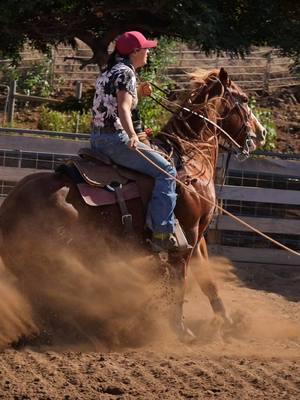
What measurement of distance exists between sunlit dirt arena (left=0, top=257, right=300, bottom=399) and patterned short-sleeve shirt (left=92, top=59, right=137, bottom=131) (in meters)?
1.19

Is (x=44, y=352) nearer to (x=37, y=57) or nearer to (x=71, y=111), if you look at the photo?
(x=71, y=111)

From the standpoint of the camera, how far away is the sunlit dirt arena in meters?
5.73

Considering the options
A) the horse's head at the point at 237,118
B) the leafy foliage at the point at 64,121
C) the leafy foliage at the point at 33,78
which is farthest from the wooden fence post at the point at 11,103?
the horse's head at the point at 237,118

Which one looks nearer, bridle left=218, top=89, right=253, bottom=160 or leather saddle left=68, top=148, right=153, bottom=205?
leather saddle left=68, top=148, right=153, bottom=205

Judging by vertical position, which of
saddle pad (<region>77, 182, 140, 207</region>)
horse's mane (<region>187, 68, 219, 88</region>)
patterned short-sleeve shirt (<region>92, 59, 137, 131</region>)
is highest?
horse's mane (<region>187, 68, 219, 88</region>)

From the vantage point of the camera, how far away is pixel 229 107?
27.6 feet

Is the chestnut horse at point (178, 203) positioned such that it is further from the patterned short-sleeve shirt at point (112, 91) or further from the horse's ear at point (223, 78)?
the patterned short-sleeve shirt at point (112, 91)

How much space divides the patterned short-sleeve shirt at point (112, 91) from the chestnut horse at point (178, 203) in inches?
22.3

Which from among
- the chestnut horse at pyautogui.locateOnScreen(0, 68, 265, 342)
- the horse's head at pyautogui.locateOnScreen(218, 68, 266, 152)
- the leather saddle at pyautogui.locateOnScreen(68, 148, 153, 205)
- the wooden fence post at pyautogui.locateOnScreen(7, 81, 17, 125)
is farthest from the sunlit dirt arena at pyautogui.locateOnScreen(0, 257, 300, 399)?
the wooden fence post at pyautogui.locateOnScreen(7, 81, 17, 125)

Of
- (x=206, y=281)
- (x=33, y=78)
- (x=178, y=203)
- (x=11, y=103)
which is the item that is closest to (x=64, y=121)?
(x=11, y=103)

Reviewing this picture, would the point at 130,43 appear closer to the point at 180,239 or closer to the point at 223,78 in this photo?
the point at 223,78

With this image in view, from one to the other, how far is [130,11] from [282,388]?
38.0ft

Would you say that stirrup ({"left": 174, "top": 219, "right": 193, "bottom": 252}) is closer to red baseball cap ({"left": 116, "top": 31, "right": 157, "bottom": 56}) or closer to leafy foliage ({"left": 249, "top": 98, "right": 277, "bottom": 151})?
red baseball cap ({"left": 116, "top": 31, "right": 157, "bottom": 56})

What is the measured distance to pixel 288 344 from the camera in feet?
24.7
